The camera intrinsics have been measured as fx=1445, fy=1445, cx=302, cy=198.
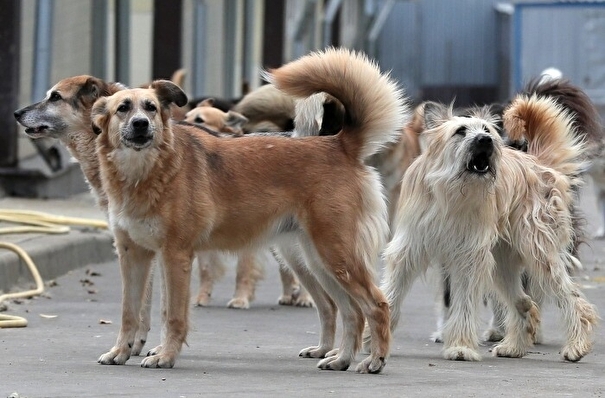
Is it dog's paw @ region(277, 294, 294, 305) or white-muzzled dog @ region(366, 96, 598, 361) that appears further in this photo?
dog's paw @ region(277, 294, 294, 305)

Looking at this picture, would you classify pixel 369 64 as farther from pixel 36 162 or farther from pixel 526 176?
pixel 36 162

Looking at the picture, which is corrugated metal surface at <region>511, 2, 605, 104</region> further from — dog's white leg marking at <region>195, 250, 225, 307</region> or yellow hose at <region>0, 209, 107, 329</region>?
dog's white leg marking at <region>195, 250, 225, 307</region>

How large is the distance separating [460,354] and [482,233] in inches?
28.4

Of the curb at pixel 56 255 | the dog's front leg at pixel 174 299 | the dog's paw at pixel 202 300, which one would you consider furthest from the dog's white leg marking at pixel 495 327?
the curb at pixel 56 255

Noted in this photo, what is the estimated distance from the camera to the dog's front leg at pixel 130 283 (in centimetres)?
786

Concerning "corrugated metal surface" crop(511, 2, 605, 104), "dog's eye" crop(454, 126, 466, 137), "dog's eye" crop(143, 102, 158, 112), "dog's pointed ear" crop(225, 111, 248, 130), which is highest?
"corrugated metal surface" crop(511, 2, 605, 104)

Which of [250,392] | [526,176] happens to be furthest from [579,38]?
[250,392]

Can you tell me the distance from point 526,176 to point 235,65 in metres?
21.4

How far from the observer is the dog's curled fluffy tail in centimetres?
923

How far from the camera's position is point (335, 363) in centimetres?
780

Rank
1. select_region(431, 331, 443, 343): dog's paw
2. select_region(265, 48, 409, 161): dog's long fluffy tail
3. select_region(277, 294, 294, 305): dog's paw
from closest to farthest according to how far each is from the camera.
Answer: select_region(265, 48, 409, 161): dog's long fluffy tail, select_region(431, 331, 443, 343): dog's paw, select_region(277, 294, 294, 305): dog's paw

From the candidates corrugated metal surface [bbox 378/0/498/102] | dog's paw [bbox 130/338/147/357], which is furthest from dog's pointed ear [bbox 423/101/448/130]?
corrugated metal surface [bbox 378/0/498/102]

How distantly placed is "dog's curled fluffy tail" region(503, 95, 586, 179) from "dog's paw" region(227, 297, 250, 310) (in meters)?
2.52

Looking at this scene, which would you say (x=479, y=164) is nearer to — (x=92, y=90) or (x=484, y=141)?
(x=484, y=141)
